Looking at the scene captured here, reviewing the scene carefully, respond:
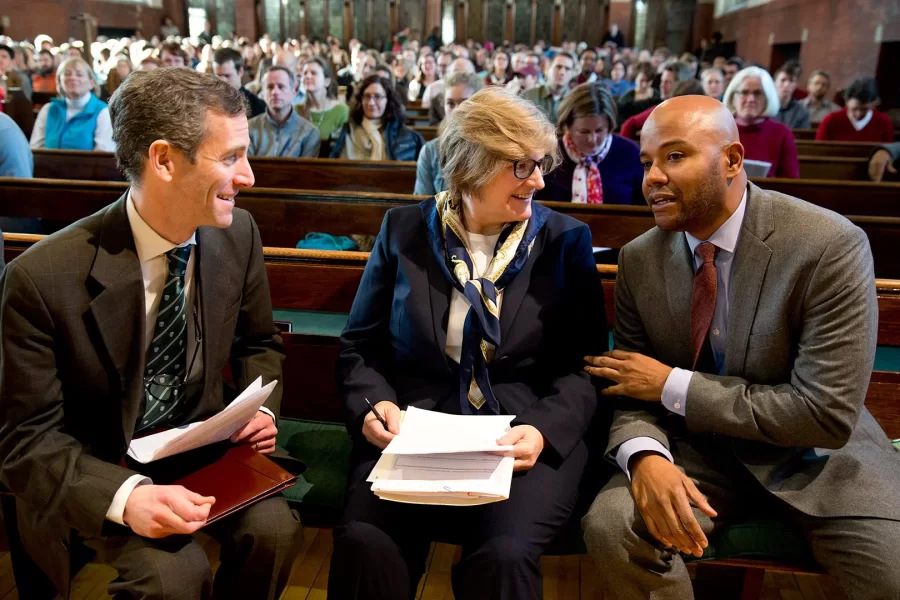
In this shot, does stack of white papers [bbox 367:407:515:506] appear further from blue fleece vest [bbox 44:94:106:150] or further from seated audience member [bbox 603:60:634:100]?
seated audience member [bbox 603:60:634:100]

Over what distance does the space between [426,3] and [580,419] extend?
20657 millimetres

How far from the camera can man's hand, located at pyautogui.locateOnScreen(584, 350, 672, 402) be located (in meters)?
1.70

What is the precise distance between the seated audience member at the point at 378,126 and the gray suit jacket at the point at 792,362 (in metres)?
3.25

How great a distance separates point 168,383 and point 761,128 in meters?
3.76

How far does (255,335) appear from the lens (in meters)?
1.87

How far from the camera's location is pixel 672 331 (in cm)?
177

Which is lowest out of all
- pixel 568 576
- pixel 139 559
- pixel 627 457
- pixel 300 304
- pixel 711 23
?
pixel 568 576

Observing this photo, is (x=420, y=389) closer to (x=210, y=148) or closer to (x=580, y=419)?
(x=580, y=419)

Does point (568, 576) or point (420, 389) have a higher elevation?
point (420, 389)

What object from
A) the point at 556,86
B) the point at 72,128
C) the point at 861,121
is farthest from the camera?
the point at 556,86

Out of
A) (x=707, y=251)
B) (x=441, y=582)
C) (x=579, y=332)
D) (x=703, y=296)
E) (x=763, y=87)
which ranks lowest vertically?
(x=441, y=582)

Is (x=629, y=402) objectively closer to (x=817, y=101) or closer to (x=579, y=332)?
(x=579, y=332)

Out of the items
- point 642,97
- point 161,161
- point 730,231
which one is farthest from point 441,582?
point 642,97

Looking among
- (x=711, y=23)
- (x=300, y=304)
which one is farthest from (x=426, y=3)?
(x=300, y=304)
